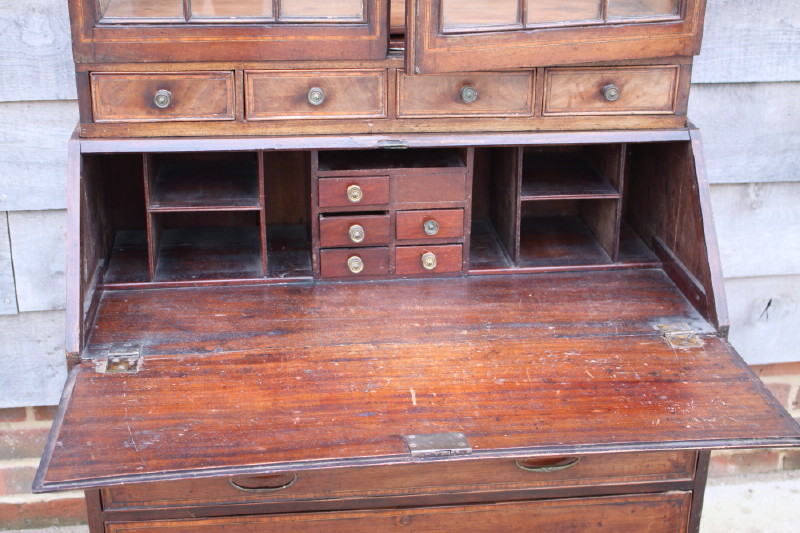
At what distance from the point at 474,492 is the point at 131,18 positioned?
1.18 metres

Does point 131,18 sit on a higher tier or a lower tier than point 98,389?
higher

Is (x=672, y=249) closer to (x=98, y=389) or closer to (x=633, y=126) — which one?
(x=633, y=126)

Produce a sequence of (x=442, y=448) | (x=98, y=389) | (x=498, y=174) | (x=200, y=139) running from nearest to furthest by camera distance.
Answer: (x=442, y=448) → (x=98, y=389) → (x=200, y=139) → (x=498, y=174)

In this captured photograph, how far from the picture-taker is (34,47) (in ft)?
8.09

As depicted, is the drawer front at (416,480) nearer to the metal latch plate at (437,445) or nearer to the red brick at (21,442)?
the metal latch plate at (437,445)

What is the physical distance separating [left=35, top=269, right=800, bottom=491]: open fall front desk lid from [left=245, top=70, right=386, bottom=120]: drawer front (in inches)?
16.7

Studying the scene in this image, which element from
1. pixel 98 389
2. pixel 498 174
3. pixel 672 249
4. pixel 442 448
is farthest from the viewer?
pixel 498 174

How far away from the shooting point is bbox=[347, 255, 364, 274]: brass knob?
2.27 m

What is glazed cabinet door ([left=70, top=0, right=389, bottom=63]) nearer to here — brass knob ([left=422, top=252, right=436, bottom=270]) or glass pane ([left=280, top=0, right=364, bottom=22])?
glass pane ([left=280, top=0, right=364, bottom=22])

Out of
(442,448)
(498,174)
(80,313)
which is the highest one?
(498,174)

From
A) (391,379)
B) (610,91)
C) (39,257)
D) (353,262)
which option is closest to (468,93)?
(610,91)

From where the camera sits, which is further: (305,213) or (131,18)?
(305,213)

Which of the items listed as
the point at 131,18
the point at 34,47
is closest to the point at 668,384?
the point at 131,18

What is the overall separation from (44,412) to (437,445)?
164 centimetres
